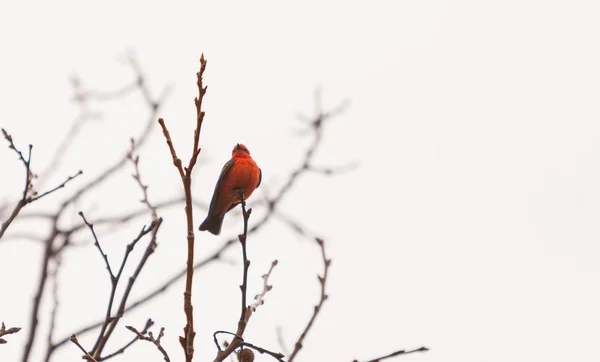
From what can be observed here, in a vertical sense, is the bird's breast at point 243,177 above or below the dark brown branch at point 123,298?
above

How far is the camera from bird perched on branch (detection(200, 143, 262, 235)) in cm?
714

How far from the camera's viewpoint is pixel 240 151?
8.10m

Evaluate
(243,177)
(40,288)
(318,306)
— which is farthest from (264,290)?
(243,177)

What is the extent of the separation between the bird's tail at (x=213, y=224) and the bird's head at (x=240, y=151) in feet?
2.60

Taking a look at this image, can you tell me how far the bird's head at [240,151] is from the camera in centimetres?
794

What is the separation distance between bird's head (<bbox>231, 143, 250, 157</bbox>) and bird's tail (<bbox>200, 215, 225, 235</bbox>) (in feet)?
2.60

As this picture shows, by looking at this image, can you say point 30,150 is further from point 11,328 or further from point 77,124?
Result: point 77,124

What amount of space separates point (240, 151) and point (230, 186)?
3.42 ft

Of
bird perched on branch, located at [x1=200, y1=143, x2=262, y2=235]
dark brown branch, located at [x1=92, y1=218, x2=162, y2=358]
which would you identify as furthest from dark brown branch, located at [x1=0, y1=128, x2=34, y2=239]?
bird perched on branch, located at [x1=200, y1=143, x2=262, y2=235]

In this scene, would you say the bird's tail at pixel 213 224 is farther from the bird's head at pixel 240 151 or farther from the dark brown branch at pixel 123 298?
the dark brown branch at pixel 123 298

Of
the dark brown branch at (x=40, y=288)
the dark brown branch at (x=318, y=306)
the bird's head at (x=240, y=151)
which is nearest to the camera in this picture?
the dark brown branch at (x=318, y=306)

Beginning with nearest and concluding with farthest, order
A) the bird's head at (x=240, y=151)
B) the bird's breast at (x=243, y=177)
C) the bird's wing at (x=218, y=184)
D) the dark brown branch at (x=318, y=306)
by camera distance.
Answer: the dark brown branch at (x=318, y=306) < the bird's breast at (x=243, y=177) < the bird's wing at (x=218, y=184) < the bird's head at (x=240, y=151)

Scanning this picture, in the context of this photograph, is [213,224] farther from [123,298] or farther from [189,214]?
[189,214]

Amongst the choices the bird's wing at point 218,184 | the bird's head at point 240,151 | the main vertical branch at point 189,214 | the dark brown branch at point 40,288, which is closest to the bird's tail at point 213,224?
the bird's wing at point 218,184
